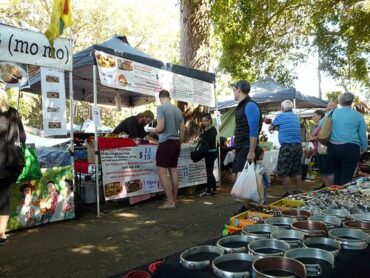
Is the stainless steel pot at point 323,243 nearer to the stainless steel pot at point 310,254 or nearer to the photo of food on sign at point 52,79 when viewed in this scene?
the stainless steel pot at point 310,254

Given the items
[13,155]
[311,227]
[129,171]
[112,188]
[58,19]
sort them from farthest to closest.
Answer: [129,171] → [112,188] → [58,19] → [13,155] → [311,227]

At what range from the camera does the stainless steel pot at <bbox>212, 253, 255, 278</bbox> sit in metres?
1.34

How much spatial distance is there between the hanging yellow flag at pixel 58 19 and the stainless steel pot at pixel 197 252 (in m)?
3.36

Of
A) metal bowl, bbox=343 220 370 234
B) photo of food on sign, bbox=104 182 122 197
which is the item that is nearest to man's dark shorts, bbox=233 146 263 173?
photo of food on sign, bbox=104 182 122 197

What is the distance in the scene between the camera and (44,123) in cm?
523

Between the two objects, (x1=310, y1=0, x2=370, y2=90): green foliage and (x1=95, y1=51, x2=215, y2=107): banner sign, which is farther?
(x1=310, y1=0, x2=370, y2=90): green foliage

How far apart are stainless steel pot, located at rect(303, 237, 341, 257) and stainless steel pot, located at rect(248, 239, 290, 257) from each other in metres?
0.11

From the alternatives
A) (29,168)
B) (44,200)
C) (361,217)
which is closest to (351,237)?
(361,217)

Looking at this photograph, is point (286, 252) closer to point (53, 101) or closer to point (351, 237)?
point (351, 237)

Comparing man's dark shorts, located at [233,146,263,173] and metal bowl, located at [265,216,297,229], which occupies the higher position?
man's dark shorts, located at [233,146,263,173]

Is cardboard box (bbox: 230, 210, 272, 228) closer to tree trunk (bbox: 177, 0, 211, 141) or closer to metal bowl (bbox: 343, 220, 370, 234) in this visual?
metal bowl (bbox: 343, 220, 370, 234)

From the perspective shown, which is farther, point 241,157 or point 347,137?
point 347,137

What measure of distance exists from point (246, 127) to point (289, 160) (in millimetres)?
2073

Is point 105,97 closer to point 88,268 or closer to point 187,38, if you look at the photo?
point 187,38
